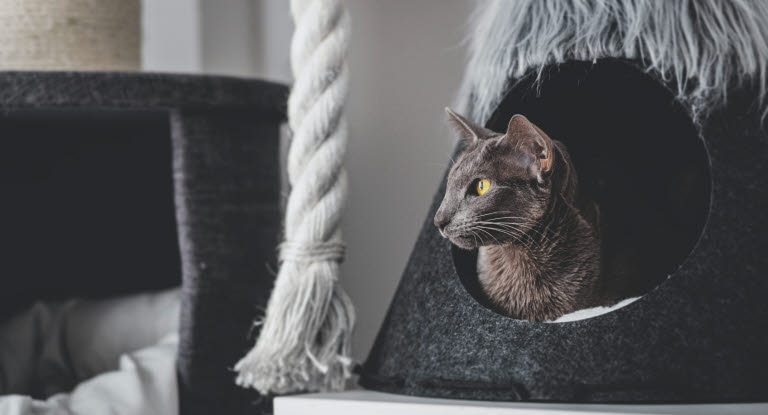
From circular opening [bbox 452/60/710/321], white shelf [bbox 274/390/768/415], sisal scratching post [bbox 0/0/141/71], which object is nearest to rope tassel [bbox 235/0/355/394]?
white shelf [bbox 274/390/768/415]

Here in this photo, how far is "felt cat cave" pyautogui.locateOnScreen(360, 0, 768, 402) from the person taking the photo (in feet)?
1.60

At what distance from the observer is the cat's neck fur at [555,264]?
1.61ft

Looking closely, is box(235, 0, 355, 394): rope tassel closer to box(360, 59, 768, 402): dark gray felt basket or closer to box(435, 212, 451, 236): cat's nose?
box(360, 59, 768, 402): dark gray felt basket

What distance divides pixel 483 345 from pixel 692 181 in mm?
218

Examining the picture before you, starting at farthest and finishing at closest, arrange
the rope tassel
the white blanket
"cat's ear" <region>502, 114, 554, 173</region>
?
1. the white blanket
2. the rope tassel
3. "cat's ear" <region>502, 114, 554, 173</region>

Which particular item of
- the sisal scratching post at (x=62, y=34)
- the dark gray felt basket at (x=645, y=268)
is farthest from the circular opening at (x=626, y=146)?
the sisal scratching post at (x=62, y=34)

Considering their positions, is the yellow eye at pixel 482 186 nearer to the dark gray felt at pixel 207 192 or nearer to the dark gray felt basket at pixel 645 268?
the dark gray felt basket at pixel 645 268

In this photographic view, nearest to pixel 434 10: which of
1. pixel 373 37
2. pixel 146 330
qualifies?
pixel 373 37

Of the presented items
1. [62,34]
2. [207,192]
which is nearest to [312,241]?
[207,192]

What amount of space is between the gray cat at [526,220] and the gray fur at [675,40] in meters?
0.10

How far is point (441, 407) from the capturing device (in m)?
0.51

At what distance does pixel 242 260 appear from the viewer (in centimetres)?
73

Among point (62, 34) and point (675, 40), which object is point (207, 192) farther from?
point (675, 40)

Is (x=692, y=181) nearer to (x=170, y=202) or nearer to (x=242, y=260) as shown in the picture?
(x=242, y=260)
